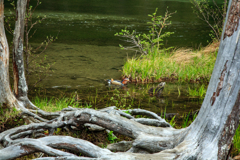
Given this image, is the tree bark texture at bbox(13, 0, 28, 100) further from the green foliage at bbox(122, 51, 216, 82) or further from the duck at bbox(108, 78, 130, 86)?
the green foliage at bbox(122, 51, 216, 82)

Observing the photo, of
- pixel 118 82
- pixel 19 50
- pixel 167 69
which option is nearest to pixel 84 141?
pixel 19 50

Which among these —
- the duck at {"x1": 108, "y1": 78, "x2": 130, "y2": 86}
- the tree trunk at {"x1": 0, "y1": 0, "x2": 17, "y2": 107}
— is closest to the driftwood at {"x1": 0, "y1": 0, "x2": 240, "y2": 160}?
the tree trunk at {"x1": 0, "y1": 0, "x2": 17, "y2": 107}

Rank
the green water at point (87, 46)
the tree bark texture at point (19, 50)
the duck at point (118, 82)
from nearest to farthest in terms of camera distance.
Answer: the tree bark texture at point (19, 50)
the duck at point (118, 82)
the green water at point (87, 46)

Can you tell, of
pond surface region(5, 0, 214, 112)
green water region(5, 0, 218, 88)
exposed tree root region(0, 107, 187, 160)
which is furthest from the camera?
green water region(5, 0, 218, 88)

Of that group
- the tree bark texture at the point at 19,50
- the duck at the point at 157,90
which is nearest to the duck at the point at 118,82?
the duck at the point at 157,90

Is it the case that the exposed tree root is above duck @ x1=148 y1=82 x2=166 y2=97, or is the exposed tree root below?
above

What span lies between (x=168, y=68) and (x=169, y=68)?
0.13 feet

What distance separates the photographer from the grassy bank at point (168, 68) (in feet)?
32.2

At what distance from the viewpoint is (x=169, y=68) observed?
1027 cm

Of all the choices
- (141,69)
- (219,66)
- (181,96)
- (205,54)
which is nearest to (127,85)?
(141,69)

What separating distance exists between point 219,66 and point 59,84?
270 inches

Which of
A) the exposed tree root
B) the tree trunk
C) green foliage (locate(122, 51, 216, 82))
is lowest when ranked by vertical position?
green foliage (locate(122, 51, 216, 82))

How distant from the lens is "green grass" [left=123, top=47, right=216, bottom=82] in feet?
32.2

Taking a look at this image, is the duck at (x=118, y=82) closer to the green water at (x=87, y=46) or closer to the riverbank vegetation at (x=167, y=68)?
the green water at (x=87, y=46)
